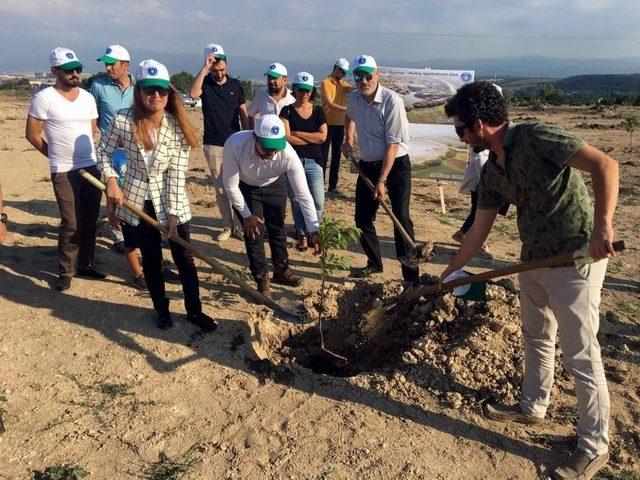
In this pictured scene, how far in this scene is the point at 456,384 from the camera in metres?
3.41

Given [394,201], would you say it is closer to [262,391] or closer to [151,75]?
[262,391]

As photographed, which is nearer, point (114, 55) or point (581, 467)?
point (581, 467)

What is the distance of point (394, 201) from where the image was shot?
4.87 metres

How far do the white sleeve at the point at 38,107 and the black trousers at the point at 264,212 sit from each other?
69.3 inches

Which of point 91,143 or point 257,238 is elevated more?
point 91,143

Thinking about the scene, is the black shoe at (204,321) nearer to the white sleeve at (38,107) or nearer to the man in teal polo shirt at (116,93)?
the man in teal polo shirt at (116,93)

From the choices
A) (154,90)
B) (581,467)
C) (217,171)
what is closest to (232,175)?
(154,90)

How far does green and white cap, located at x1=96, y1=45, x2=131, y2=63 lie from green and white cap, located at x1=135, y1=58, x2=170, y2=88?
1812mm

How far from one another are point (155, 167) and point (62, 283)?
191cm

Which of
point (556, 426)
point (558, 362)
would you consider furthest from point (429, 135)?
point (556, 426)

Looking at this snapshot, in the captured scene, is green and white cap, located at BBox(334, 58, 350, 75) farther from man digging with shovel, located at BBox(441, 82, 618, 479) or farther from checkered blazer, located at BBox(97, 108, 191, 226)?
man digging with shovel, located at BBox(441, 82, 618, 479)

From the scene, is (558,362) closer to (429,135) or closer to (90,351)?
(90,351)

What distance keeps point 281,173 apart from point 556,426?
280cm

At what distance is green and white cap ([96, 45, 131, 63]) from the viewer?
4672 mm
